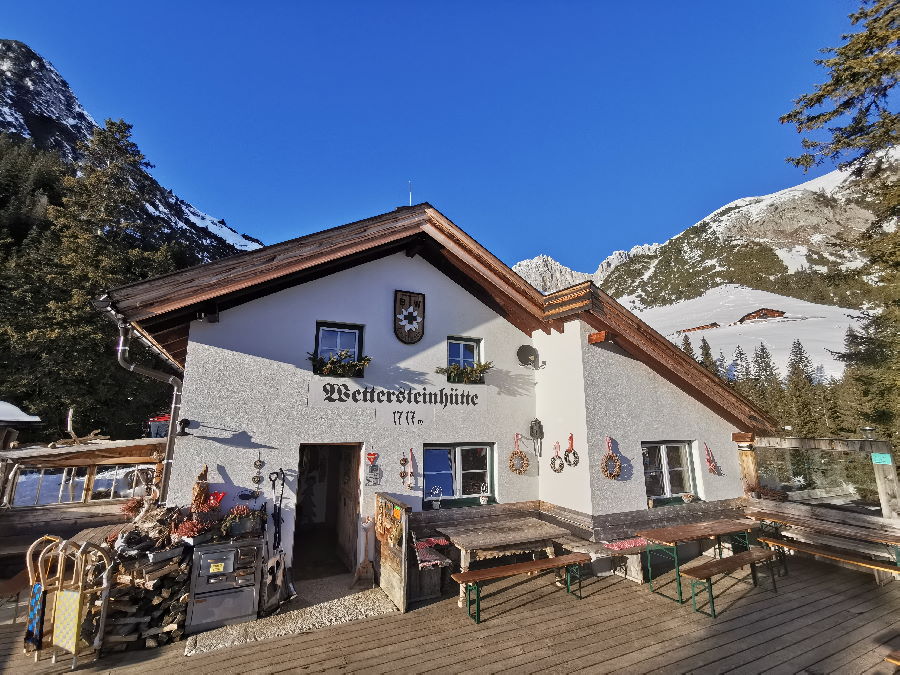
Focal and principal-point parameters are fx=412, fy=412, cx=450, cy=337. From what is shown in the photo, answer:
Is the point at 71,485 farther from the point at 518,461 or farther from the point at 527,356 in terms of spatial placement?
the point at 527,356

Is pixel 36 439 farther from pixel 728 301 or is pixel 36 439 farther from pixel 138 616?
pixel 728 301

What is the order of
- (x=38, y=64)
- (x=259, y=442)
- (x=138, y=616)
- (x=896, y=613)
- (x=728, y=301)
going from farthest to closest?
(x=728, y=301) < (x=38, y=64) < (x=259, y=442) < (x=896, y=613) < (x=138, y=616)

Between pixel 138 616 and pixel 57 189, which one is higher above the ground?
pixel 57 189

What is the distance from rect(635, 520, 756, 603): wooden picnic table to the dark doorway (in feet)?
18.5

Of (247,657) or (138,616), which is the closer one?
(247,657)

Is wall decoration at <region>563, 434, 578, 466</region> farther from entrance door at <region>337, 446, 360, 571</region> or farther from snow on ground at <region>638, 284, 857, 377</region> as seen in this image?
snow on ground at <region>638, 284, 857, 377</region>

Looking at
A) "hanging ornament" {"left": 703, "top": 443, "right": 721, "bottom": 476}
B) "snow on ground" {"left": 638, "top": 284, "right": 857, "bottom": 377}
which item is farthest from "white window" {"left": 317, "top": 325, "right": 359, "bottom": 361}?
"snow on ground" {"left": 638, "top": 284, "right": 857, "bottom": 377}

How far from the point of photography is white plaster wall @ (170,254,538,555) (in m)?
7.24

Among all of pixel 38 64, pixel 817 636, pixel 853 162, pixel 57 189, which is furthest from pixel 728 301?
pixel 38 64

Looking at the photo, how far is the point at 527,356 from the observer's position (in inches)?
396

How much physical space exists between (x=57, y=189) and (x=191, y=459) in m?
45.7

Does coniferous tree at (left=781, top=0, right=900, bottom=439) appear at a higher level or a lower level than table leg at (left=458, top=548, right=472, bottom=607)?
higher

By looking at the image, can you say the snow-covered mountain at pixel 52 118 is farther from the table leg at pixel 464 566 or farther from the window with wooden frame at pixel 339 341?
the table leg at pixel 464 566

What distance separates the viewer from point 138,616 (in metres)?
5.75
